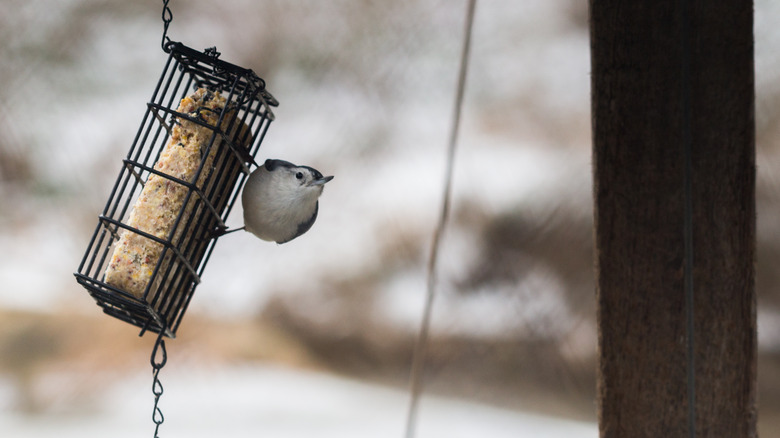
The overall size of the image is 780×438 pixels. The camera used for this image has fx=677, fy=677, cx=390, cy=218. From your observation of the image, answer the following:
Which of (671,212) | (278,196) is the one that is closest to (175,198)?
(278,196)

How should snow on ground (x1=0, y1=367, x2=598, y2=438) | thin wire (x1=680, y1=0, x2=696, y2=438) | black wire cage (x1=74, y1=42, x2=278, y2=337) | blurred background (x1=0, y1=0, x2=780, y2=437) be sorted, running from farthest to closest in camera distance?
snow on ground (x1=0, y1=367, x2=598, y2=438) → blurred background (x1=0, y1=0, x2=780, y2=437) → black wire cage (x1=74, y1=42, x2=278, y2=337) → thin wire (x1=680, y1=0, x2=696, y2=438)

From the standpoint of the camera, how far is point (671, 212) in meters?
0.85

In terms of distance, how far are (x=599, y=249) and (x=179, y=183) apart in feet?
2.03

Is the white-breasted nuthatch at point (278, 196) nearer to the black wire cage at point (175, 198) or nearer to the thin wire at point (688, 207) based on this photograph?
the black wire cage at point (175, 198)

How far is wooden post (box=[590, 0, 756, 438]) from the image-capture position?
2.66ft

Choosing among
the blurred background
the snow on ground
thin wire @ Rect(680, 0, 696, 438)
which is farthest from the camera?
the snow on ground

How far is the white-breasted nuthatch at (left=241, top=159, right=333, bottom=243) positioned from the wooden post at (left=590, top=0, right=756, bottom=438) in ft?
1.61

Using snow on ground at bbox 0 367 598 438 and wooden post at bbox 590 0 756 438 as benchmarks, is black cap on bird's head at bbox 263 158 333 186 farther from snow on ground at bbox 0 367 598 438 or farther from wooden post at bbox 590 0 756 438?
snow on ground at bbox 0 367 598 438

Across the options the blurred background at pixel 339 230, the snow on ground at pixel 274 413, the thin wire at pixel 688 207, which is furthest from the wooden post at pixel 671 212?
the snow on ground at pixel 274 413

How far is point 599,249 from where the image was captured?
87cm

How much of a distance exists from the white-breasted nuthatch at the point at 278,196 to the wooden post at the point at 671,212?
0.49 m

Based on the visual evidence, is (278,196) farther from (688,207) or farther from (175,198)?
(688,207)

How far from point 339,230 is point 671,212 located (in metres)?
2.11

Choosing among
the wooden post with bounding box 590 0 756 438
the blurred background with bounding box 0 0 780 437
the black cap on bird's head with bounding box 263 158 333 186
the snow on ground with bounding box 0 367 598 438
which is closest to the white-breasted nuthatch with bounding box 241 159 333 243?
the black cap on bird's head with bounding box 263 158 333 186
